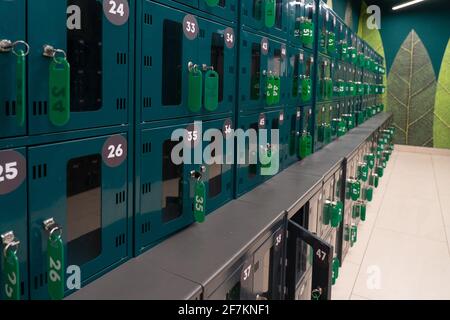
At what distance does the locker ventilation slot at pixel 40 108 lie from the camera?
2.65 ft

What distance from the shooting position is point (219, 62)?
1.53 metres

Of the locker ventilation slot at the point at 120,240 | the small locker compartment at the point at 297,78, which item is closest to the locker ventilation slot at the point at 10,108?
the locker ventilation slot at the point at 120,240

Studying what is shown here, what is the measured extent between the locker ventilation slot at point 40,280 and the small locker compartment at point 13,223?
0.10 feet

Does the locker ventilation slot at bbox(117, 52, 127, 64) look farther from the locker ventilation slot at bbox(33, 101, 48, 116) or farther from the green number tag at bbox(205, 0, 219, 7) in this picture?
the green number tag at bbox(205, 0, 219, 7)

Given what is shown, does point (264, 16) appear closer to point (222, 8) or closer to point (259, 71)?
point (259, 71)

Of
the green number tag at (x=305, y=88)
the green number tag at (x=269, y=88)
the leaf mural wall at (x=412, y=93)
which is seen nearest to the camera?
the green number tag at (x=269, y=88)

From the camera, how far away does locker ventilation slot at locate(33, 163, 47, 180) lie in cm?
83

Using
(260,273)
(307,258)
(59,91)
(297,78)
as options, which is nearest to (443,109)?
(297,78)

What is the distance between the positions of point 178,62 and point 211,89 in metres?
0.16

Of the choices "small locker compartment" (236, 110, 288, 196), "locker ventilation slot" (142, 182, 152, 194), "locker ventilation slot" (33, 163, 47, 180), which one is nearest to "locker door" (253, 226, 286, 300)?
"small locker compartment" (236, 110, 288, 196)

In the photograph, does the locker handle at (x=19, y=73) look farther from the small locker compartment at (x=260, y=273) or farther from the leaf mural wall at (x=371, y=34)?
the leaf mural wall at (x=371, y=34)
